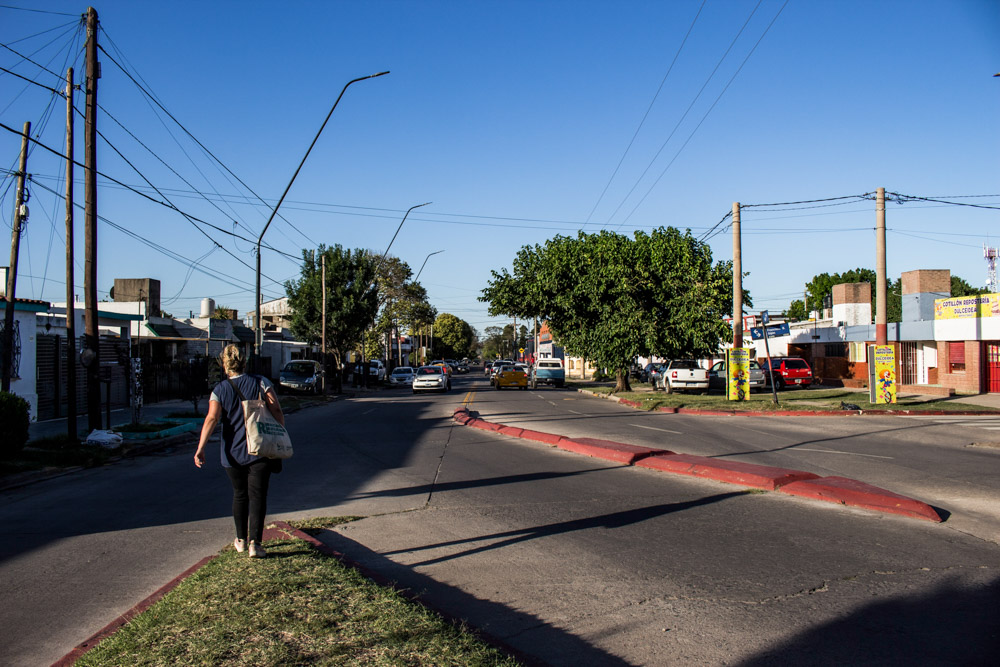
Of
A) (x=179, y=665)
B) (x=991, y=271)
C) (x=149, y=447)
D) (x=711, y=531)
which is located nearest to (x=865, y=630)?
(x=711, y=531)

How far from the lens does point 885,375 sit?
78.1 feet

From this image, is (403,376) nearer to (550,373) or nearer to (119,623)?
(550,373)

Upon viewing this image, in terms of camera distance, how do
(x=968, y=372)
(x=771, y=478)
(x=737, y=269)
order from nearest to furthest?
(x=771, y=478) < (x=737, y=269) < (x=968, y=372)

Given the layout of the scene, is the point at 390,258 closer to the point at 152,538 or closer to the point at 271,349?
the point at 271,349

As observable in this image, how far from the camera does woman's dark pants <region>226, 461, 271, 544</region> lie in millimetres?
6094

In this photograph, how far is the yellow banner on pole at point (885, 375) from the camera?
23750mm

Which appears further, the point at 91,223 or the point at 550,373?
the point at 550,373

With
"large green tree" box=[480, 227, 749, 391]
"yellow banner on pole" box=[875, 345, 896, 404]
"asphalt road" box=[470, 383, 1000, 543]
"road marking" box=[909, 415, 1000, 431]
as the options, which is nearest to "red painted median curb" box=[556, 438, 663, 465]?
"asphalt road" box=[470, 383, 1000, 543]

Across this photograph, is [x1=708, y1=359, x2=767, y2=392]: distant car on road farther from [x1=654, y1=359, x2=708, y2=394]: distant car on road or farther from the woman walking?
the woman walking

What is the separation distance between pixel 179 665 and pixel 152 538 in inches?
155

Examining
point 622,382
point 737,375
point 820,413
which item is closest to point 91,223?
point 820,413

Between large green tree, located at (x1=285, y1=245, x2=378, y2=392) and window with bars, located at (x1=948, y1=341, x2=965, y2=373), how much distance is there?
31.3 metres

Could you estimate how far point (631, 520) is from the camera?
7.81 metres

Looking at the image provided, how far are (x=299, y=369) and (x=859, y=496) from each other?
1383 inches
